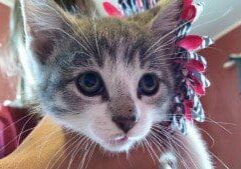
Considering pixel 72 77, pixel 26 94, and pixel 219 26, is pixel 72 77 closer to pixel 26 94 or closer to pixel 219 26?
pixel 26 94

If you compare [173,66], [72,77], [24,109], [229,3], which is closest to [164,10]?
[173,66]

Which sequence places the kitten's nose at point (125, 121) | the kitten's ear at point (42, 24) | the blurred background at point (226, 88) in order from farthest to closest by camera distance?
the blurred background at point (226, 88)
the kitten's ear at point (42, 24)
the kitten's nose at point (125, 121)

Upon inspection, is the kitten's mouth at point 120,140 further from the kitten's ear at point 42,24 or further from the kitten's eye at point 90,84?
the kitten's ear at point 42,24

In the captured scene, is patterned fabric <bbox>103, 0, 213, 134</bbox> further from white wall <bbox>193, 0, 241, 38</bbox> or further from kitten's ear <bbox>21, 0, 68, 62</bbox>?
white wall <bbox>193, 0, 241, 38</bbox>

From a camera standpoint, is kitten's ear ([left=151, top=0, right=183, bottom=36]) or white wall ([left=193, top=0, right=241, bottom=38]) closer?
kitten's ear ([left=151, top=0, right=183, bottom=36])

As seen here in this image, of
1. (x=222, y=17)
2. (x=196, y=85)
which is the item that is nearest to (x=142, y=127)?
(x=196, y=85)

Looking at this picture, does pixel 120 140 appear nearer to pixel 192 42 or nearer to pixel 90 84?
pixel 90 84

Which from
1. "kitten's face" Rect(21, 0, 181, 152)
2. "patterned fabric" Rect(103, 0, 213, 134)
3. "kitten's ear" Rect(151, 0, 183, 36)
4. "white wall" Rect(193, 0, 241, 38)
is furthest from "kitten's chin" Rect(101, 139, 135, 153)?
"white wall" Rect(193, 0, 241, 38)

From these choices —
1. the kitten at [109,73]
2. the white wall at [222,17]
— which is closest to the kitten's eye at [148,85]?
the kitten at [109,73]
